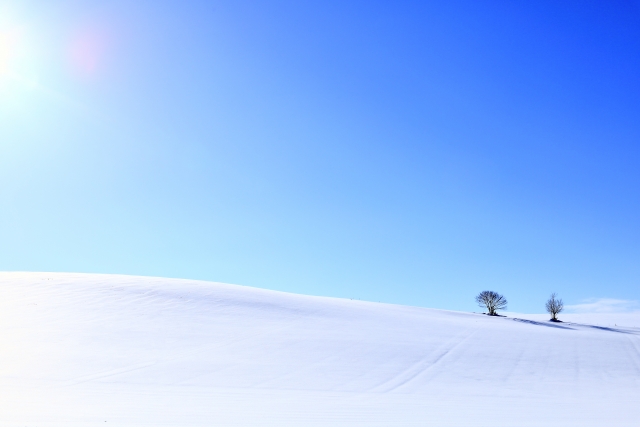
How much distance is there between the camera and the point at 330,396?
1087 cm

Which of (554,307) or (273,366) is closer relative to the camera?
(273,366)

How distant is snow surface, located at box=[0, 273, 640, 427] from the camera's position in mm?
8750

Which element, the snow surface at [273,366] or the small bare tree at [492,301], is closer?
the snow surface at [273,366]

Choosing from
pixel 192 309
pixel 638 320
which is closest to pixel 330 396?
pixel 192 309

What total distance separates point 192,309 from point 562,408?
49.6 ft

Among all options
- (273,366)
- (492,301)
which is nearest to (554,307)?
(492,301)

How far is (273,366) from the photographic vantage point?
13.6 m

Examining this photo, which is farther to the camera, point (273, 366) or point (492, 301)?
point (492, 301)

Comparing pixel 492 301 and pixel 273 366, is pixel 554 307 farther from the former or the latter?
pixel 273 366

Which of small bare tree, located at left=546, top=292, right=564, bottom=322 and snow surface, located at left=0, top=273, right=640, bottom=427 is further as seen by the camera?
small bare tree, located at left=546, top=292, right=564, bottom=322

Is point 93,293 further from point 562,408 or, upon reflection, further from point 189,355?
point 562,408

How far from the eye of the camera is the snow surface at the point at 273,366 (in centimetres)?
875

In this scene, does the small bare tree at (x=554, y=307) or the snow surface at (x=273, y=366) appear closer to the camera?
the snow surface at (x=273, y=366)

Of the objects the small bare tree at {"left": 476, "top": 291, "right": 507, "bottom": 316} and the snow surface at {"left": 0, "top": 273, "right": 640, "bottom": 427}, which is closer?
the snow surface at {"left": 0, "top": 273, "right": 640, "bottom": 427}
